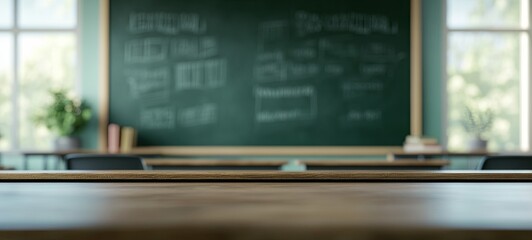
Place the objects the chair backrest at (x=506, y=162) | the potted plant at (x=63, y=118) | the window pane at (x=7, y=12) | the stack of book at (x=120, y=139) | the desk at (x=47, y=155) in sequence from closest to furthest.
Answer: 1. the chair backrest at (x=506, y=162)
2. the desk at (x=47, y=155)
3. the potted plant at (x=63, y=118)
4. the stack of book at (x=120, y=139)
5. the window pane at (x=7, y=12)

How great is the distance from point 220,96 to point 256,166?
1723 millimetres

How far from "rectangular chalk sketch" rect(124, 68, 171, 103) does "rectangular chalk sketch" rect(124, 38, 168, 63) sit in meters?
0.10

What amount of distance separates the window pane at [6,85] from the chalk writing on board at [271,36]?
2.42 m

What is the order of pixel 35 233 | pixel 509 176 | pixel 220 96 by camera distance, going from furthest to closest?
1. pixel 220 96
2. pixel 509 176
3. pixel 35 233

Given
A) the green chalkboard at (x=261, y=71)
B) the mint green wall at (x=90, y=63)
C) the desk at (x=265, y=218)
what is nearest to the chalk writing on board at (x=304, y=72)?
the green chalkboard at (x=261, y=71)

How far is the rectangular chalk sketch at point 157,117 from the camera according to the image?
559 cm

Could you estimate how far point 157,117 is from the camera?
5590 mm

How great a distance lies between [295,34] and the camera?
5.60 meters

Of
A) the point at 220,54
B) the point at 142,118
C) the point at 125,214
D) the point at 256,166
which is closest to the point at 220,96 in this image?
the point at 220,54

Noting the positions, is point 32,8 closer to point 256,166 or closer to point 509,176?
point 256,166

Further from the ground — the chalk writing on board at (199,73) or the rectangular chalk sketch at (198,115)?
the chalk writing on board at (199,73)

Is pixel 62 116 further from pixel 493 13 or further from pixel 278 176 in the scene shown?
pixel 278 176

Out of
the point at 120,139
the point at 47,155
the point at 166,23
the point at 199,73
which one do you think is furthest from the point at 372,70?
the point at 47,155

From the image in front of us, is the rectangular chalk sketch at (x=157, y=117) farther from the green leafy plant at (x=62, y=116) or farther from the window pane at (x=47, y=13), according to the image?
the window pane at (x=47, y=13)
